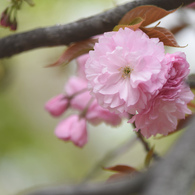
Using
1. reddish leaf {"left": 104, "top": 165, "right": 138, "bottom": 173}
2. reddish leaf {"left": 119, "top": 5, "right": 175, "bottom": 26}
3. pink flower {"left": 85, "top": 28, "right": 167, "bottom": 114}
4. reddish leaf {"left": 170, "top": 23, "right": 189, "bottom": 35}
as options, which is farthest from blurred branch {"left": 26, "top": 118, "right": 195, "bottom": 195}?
reddish leaf {"left": 170, "top": 23, "right": 189, "bottom": 35}

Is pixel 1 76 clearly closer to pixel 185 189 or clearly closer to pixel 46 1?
pixel 46 1

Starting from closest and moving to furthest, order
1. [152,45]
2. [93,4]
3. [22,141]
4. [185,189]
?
[185,189]
[152,45]
[93,4]
[22,141]

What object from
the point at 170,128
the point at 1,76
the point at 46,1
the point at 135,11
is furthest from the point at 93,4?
the point at 170,128

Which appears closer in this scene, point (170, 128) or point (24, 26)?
point (170, 128)

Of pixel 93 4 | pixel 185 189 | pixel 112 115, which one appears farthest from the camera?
pixel 93 4

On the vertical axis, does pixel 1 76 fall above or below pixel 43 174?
above

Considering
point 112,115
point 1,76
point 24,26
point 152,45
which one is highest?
point 152,45

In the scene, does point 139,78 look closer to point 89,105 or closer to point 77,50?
point 77,50
